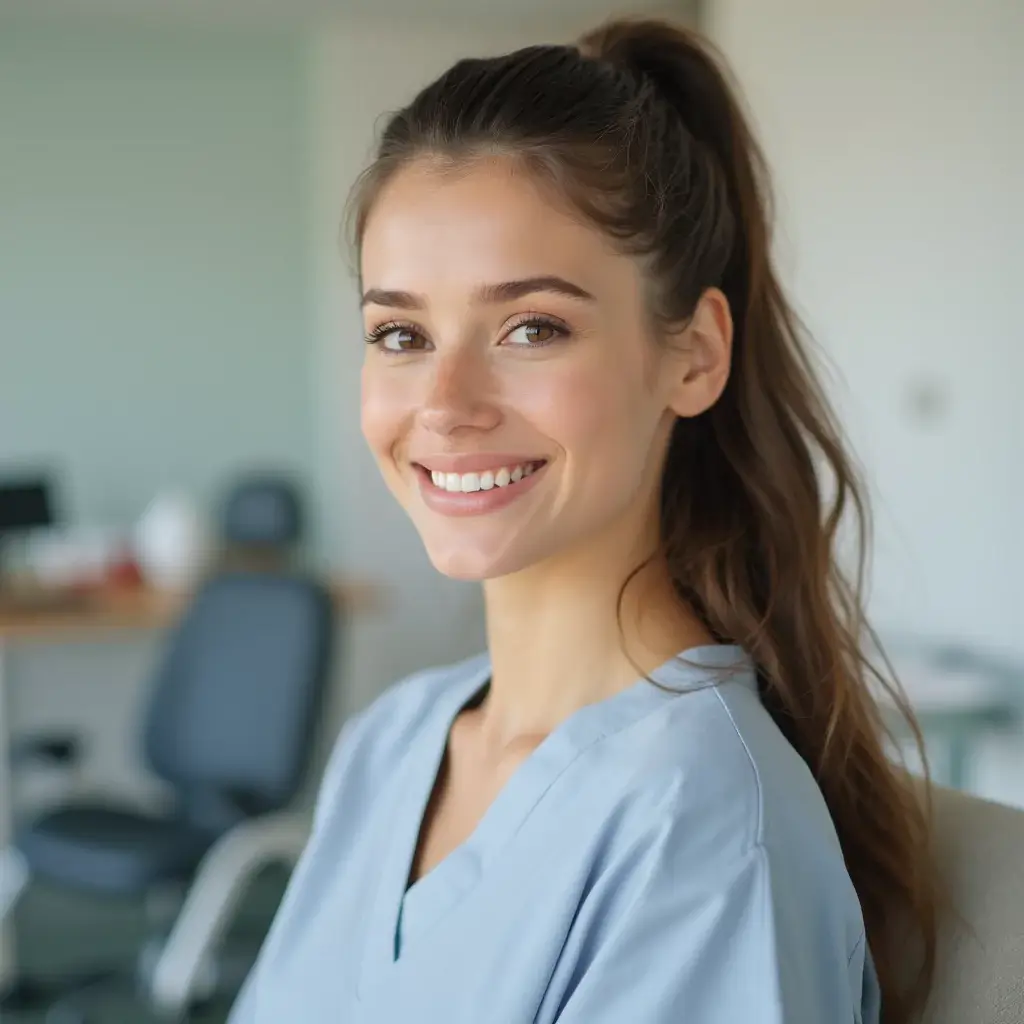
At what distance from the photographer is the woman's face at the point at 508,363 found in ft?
2.87

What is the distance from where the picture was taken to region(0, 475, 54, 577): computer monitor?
370 cm

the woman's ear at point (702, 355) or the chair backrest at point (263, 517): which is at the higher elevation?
the woman's ear at point (702, 355)

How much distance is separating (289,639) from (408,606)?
2.46 meters

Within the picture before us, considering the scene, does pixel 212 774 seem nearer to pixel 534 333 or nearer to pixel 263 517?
pixel 534 333

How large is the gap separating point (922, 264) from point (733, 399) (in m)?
2.20

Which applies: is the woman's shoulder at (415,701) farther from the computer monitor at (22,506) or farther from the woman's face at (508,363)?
the computer monitor at (22,506)

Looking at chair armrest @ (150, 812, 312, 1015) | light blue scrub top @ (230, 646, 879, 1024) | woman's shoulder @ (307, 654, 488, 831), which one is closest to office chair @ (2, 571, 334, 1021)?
chair armrest @ (150, 812, 312, 1015)

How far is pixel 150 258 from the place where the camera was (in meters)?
5.21

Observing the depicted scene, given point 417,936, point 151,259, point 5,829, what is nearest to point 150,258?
point 151,259

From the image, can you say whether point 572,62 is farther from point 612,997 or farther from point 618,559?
point 612,997

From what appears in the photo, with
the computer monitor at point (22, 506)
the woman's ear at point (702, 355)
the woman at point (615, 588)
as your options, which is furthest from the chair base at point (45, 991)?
the woman's ear at point (702, 355)

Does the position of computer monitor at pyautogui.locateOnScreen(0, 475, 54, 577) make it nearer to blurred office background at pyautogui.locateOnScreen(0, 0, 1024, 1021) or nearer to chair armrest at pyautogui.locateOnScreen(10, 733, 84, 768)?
blurred office background at pyautogui.locateOnScreen(0, 0, 1024, 1021)

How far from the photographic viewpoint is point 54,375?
5121 millimetres

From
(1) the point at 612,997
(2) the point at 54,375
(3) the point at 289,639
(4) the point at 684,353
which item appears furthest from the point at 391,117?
(2) the point at 54,375
